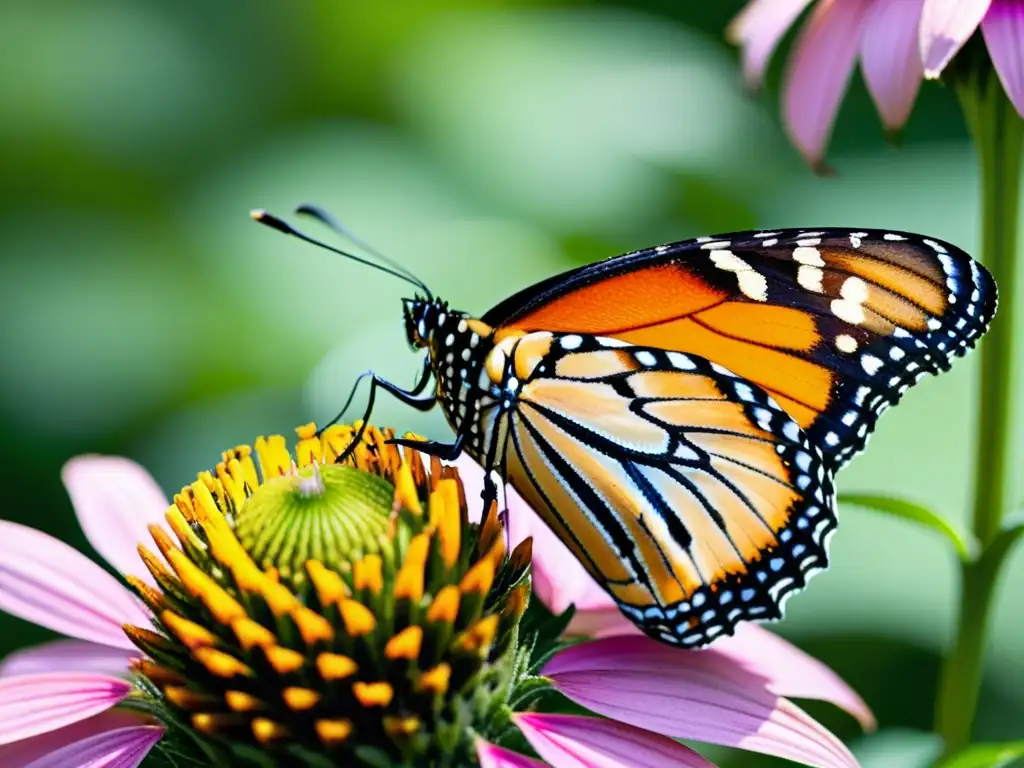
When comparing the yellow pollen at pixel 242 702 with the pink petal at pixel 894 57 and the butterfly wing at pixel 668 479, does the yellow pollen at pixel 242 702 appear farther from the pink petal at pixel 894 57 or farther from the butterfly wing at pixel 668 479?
the pink petal at pixel 894 57

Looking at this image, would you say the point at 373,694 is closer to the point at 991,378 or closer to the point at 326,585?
the point at 326,585

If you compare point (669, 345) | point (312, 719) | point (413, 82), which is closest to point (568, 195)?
point (413, 82)

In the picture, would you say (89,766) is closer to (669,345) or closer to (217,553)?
(217,553)

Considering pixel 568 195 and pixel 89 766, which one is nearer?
pixel 89 766

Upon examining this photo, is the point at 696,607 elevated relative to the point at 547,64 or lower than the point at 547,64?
lower

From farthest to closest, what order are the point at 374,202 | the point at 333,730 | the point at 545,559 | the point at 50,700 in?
the point at 374,202, the point at 545,559, the point at 50,700, the point at 333,730

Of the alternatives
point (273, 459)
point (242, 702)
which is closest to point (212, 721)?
point (242, 702)

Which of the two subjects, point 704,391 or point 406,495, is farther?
point 704,391

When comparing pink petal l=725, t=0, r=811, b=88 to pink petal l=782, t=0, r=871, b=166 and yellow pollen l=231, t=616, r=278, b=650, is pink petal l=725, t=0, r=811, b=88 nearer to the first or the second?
pink petal l=782, t=0, r=871, b=166
